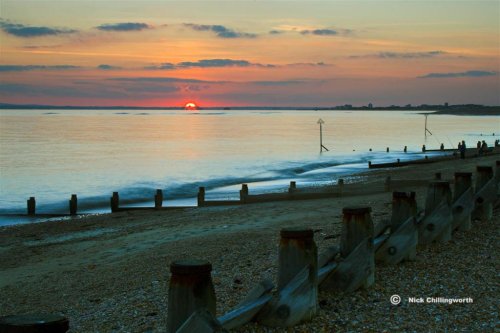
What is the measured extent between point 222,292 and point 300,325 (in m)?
2.15

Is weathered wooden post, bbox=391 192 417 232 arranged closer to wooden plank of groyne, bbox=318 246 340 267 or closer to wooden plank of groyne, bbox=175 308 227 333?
wooden plank of groyne, bbox=318 246 340 267

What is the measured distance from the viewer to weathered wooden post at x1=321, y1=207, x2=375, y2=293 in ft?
21.2

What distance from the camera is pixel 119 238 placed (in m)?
16.4

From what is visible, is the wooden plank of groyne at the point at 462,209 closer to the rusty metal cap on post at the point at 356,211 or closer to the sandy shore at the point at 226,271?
the sandy shore at the point at 226,271

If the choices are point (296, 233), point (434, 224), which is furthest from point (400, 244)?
point (296, 233)

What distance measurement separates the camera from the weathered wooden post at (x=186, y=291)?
400 centimetres

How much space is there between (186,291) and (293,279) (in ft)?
5.57

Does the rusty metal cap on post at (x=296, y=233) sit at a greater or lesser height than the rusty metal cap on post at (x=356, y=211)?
lesser

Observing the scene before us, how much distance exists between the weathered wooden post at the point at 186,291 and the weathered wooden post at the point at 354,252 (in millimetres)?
2746

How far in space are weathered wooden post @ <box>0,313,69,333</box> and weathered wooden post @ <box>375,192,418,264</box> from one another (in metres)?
5.34

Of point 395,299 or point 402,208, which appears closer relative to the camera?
point 395,299

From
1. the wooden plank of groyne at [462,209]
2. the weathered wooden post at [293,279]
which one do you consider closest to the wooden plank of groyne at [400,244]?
the wooden plank of groyne at [462,209]

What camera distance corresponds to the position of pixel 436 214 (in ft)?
27.8

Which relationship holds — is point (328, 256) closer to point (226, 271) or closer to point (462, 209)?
point (226, 271)
